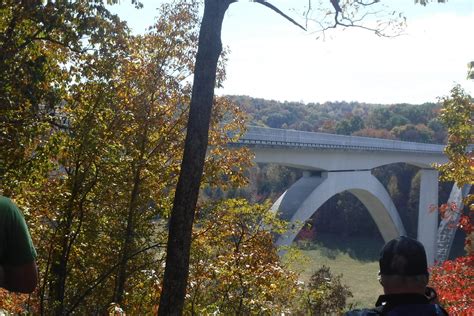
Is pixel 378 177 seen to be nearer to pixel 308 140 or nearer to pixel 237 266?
pixel 308 140

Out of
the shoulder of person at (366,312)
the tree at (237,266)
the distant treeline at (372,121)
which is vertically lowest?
the tree at (237,266)

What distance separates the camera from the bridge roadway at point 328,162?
20.5 m

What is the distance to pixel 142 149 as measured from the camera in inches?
310

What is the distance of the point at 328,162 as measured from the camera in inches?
1021

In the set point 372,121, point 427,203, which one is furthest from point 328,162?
point 372,121

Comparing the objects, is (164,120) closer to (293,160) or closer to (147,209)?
(147,209)

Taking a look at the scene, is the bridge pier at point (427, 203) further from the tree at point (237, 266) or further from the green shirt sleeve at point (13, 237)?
the green shirt sleeve at point (13, 237)

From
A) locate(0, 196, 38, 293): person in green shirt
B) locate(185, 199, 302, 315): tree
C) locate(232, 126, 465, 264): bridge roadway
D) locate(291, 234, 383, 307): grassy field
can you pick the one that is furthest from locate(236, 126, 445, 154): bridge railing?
locate(0, 196, 38, 293): person in green shirt

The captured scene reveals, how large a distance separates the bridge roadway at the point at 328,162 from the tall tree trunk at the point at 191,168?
10.9m

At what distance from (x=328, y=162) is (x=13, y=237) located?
80.1ft

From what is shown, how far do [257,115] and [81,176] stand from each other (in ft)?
232

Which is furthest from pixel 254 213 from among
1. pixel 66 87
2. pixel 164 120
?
pixel 66 87

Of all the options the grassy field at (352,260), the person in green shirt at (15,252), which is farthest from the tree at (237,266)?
the grassy field at (352,260)

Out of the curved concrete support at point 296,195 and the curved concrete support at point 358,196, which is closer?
the curved concrete support at point 296,195
